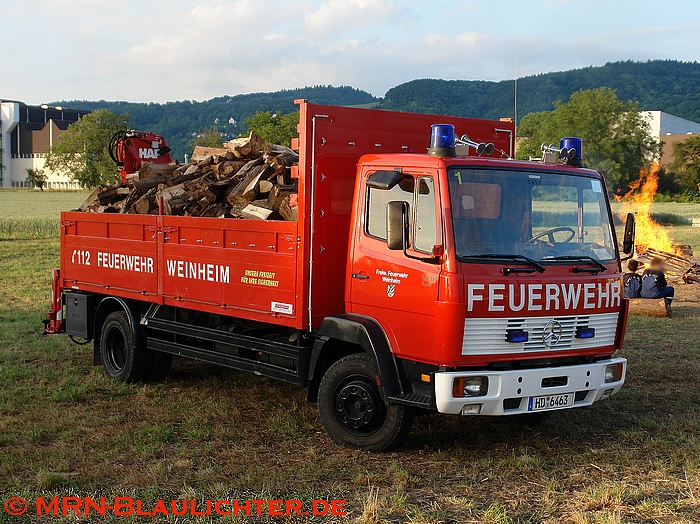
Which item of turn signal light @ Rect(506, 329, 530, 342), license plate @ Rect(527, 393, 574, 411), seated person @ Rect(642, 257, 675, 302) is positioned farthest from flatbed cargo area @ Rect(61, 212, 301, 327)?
seated person @ Rect(642, 257, 675, 302)

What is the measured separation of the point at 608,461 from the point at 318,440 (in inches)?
93.8

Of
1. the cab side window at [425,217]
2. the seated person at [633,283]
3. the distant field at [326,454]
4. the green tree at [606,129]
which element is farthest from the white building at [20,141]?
the cab side window at [425,217]

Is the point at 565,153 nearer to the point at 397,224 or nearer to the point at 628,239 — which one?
the point at 628,239

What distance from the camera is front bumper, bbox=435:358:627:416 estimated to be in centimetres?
607

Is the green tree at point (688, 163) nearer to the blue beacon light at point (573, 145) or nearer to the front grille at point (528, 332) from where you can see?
the blue beacon light at point (573, 145)

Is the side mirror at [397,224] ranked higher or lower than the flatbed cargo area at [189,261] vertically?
higher

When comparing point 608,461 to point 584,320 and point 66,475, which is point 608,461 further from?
point 66,475

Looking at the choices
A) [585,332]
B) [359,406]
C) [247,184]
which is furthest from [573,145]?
[247,184]

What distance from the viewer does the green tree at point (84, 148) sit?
98.5 metres

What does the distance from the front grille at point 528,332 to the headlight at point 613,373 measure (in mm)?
218

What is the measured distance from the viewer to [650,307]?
46.3 ft

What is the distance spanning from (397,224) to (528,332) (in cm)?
129

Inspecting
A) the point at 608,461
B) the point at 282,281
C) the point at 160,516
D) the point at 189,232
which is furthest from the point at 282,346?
the point at 608,461

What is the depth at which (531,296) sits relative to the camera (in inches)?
245
